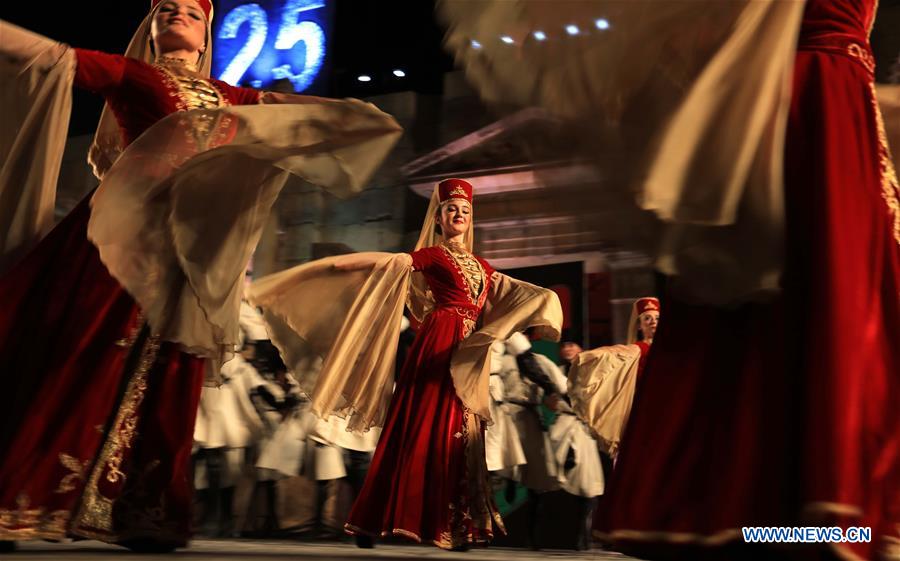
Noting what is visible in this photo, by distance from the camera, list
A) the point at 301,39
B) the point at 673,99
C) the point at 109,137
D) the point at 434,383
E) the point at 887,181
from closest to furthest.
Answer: the point at 673,99 < the point at 887,181 < the point at 109,137 < the point at 434,383 < the point at 301,39

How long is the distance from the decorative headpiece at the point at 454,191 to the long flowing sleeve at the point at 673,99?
2.48 m

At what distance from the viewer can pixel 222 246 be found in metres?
2.44

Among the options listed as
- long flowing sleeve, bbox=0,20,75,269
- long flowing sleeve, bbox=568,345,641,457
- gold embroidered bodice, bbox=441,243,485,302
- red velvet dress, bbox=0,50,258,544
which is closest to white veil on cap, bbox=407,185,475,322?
gold embroidered bodice, bbox=441,243,485,302

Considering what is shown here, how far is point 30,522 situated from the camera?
7.43ft

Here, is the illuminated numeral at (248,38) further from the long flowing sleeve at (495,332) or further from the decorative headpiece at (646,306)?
the long flowing sleeve at (495,332)

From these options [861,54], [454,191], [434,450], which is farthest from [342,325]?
[861,54]

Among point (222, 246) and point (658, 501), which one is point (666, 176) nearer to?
point (658, 501)

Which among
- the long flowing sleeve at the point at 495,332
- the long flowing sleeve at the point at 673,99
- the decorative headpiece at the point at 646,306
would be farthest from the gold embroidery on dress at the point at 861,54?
the decorative headpiece at the point at 646,306

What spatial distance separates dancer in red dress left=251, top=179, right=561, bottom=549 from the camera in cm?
368

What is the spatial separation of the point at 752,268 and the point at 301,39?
971 cm

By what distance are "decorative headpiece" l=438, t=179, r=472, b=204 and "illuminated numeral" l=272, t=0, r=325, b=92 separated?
21.1 ft

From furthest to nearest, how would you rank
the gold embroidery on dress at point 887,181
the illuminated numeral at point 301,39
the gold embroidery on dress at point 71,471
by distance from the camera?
the illuminated numeral at point 301,39 → the gold embroidery on dress at point 71,471 → the gold embroidery on dress at point 887,181

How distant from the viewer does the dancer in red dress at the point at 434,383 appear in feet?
12.1

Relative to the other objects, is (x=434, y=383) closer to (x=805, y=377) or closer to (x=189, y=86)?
(x=189, y=86)
